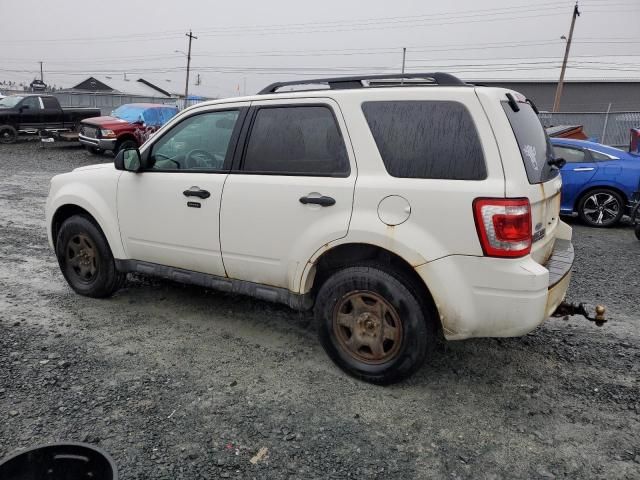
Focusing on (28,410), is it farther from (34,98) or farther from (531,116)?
(34,98)

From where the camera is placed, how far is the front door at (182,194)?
3.91m

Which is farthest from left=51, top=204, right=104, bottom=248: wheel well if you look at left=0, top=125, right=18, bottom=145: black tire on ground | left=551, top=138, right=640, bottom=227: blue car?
left=0, top=125, right=18, bottom=145: black tire on ground

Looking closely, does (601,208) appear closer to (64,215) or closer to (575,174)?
(575,174)

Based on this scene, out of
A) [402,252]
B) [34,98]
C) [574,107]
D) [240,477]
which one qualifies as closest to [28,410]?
[240,477]

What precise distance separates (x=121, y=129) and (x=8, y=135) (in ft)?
17.3

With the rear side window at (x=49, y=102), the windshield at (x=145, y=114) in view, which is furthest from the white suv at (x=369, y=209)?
the rear side window at (x=49, y=102)

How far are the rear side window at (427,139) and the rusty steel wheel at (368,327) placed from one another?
85 cm

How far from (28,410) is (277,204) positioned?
1.97 meters

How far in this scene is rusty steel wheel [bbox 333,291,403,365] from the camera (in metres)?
3.27

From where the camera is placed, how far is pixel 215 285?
4043mm

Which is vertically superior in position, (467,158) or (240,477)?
(467,158)

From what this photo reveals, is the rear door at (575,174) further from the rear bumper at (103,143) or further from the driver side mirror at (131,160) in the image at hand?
the rear bumper at (103,143)

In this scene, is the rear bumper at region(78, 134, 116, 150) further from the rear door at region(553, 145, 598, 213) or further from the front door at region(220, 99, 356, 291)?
the front door at region(220, 99, 356, 291)

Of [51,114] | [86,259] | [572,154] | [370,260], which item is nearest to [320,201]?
[370,260]
